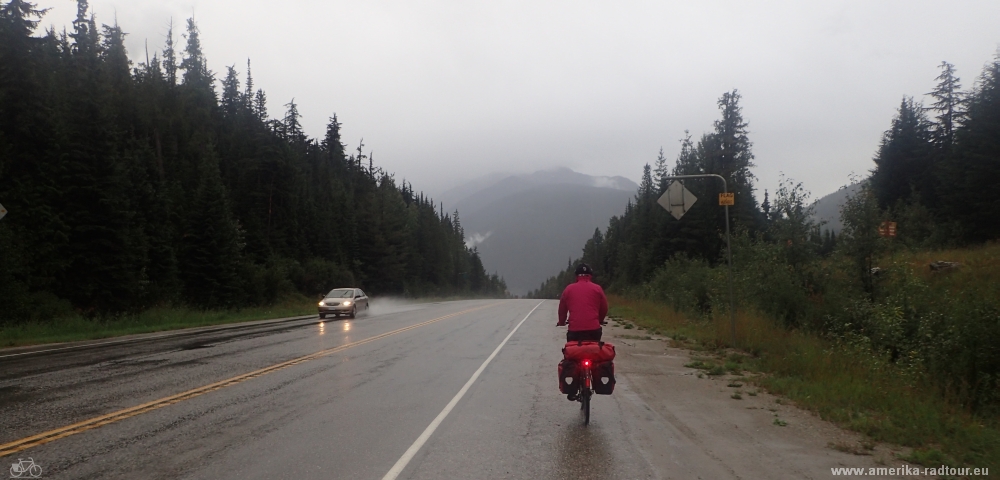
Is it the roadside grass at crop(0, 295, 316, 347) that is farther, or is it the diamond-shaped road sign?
the roadside grass at crop(0, 295, 316, 347)

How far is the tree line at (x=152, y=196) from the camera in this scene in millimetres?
31547

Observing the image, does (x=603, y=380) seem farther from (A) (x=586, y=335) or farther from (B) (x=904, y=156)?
(B) (x=904, y=156)

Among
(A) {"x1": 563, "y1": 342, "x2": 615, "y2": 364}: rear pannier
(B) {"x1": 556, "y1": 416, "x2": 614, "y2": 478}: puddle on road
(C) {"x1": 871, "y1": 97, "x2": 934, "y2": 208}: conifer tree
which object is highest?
(C) {"x1": 871, "y1": 97, "x2": 934, "y2": 208}: conifer tree

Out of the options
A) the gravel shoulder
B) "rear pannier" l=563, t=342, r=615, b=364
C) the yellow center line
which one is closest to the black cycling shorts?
"rear pannier" l=563, t=342, r=615, b=364

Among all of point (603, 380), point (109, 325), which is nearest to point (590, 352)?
point (603, 380)

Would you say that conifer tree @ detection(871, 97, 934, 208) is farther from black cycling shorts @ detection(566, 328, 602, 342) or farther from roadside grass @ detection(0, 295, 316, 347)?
black cycling shorts @ detection(566, 328, 602, 342)

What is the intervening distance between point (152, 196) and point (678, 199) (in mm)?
35036

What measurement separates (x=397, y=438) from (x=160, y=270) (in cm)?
3749

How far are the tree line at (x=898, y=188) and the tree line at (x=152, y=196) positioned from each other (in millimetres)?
30660

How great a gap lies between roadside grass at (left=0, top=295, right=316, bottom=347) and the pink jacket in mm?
18665

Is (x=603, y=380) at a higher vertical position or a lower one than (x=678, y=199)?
lower

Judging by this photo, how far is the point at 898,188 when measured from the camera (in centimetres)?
6462

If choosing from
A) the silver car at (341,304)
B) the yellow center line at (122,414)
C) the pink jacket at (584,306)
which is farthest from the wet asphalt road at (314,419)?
the silver car at (341,304)

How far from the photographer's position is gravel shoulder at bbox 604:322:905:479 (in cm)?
643
